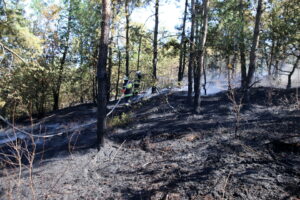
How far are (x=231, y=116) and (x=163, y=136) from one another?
2.93m

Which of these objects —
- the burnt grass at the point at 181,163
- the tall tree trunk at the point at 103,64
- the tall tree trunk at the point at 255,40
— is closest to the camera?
the burnt grass at the point at 181,163

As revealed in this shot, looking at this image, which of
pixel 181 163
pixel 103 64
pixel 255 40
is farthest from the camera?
pixel 255 40

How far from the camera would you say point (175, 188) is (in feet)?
11.4

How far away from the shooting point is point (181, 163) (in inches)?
172

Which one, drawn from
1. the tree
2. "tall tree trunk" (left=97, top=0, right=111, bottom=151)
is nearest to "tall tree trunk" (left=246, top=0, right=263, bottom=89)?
the tree

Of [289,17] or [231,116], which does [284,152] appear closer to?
[231,116]

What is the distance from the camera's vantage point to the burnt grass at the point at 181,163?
3.33m

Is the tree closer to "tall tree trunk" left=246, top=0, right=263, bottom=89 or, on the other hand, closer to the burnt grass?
"tall tree trunk" left=246, top=0, right=263, bottom=89

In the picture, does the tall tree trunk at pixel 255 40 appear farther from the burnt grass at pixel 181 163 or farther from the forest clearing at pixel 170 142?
the burnt grass at pixel 181 163

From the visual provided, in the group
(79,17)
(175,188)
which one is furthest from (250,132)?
(79,17)

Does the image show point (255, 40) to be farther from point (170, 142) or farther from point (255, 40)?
point (170, 142)

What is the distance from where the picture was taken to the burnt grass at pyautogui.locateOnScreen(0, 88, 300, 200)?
10.9 ft

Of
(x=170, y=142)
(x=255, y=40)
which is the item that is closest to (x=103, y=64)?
(x=170, y=142)

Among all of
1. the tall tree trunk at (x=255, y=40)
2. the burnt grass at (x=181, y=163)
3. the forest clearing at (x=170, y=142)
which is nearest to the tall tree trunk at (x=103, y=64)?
the forest clearing at (x=170, y=142)
